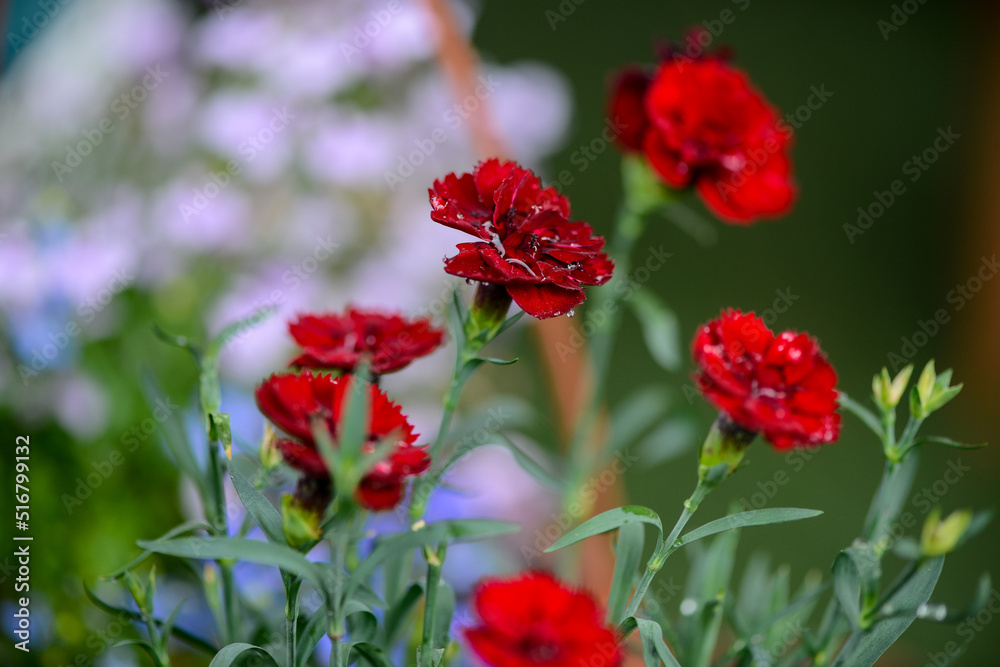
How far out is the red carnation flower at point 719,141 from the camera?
492 millimetres

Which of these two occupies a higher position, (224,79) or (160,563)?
(224,79)

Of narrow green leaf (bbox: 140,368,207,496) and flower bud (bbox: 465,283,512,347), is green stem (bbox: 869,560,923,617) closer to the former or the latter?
flower bud (bbox: 465,283,512,347)

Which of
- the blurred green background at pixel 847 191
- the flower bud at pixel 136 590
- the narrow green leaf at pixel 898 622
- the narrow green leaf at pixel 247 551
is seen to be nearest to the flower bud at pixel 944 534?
the narrow green leaf at pixel 898 622

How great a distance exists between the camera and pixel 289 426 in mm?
286

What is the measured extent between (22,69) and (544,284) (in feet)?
2.42

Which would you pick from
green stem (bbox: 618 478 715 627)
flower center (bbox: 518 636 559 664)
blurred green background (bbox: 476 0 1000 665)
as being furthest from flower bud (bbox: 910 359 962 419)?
blurred green background (bbox: 476 0 1000 665)

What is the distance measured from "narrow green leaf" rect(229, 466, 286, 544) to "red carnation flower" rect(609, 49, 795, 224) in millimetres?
324

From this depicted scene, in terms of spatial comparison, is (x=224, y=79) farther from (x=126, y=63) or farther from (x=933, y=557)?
(x=933, y=557)

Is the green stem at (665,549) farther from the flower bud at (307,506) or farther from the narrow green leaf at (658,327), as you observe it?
the narrow green leaf at (658,327)

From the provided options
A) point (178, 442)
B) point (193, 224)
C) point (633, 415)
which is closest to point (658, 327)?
point (633, 415)

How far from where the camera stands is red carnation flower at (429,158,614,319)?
32 centimetres

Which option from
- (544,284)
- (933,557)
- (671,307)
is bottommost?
(671,307)

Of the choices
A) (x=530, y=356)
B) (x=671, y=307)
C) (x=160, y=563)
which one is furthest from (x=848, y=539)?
(x=160, y=563)

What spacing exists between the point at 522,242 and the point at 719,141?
0.22m
